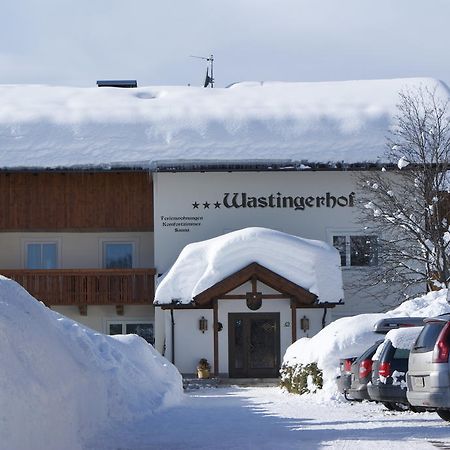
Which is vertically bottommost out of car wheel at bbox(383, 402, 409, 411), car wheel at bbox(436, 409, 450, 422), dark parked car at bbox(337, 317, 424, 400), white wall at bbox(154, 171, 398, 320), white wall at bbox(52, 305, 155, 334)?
car wheel at bbox(383, 402, 409, 411)

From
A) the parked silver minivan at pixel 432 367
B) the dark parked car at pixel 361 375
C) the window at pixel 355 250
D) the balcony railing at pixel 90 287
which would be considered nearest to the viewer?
the parked silver minivan at pixel 432 367

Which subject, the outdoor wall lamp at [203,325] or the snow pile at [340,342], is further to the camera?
the outdoor wall lamp at [203,325]

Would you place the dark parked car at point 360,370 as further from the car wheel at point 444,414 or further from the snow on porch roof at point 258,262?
the snow on porch roof at point 258,262

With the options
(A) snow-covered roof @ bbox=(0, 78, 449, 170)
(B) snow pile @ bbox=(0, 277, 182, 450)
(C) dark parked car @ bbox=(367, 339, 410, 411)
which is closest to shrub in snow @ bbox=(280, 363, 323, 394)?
(C) dark parked car @ bbox=(367, 339, 410, 411)

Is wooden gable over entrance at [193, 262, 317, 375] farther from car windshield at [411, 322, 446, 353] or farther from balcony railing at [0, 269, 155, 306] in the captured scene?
car windshield at [411, 322, 446, 353]

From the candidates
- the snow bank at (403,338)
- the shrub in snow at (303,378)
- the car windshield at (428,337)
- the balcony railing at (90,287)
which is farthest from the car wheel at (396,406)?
the balcony railing at (90,287)

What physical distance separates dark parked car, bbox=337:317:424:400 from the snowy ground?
15.4 inches

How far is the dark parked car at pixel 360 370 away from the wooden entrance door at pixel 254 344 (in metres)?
16.5

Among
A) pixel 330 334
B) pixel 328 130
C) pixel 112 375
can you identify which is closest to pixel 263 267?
pixel 328 130

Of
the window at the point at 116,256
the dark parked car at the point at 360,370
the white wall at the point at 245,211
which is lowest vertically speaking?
the dark parked car at the point at 360,370

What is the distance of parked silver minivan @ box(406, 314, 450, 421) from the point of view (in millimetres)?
14078

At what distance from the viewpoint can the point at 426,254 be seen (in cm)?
4006

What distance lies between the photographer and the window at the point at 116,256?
1789 inches

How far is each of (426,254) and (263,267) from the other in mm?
5529
